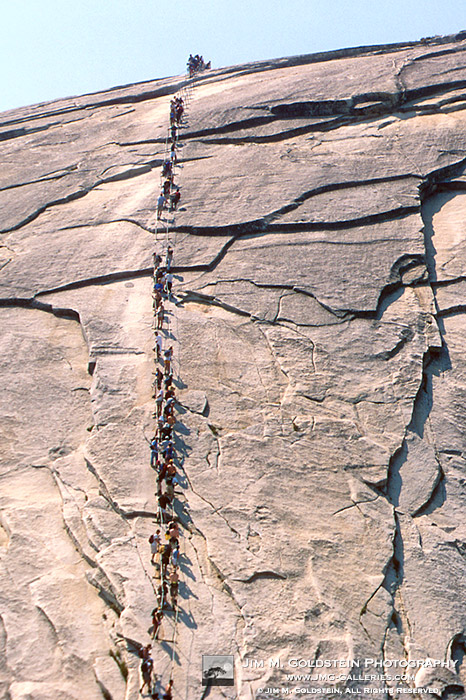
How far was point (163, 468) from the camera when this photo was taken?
37.6 ft

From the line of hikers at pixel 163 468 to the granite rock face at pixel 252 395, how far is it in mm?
192

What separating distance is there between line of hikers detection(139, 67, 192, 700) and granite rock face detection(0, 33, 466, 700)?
192 mm

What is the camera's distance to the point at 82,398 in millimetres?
13898

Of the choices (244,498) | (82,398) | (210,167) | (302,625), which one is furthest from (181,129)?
(302,625)

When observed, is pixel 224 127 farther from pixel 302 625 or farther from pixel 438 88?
pixel 302 625

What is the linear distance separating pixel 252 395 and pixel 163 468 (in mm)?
2754

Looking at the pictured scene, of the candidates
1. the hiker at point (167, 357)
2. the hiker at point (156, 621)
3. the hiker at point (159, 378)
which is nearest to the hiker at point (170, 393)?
the hiker at point (159, 378)

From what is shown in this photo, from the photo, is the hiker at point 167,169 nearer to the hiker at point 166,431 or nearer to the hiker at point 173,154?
the hiker at point 173,154

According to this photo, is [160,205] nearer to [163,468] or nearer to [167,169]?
[167,169]

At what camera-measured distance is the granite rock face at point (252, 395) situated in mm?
9648

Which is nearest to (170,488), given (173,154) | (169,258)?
(169,258)

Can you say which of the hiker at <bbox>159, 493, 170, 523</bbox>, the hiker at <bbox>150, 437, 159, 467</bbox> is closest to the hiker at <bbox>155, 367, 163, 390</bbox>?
the hiker at <bbox>150, 437, 159, 467</bbox>

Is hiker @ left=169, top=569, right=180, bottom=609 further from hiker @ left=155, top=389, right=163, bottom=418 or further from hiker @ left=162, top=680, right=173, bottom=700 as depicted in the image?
hiker @ left=155, top=389, right=163, bottom=418

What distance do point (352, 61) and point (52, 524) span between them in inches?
898
